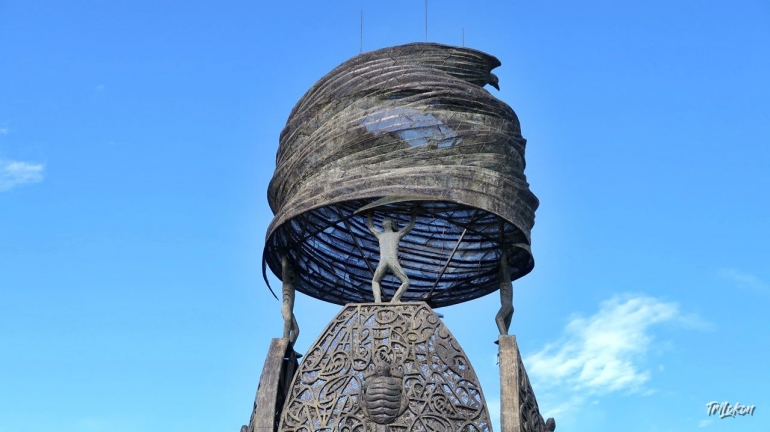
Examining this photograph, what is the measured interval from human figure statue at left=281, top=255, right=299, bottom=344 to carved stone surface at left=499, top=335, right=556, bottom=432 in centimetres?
323

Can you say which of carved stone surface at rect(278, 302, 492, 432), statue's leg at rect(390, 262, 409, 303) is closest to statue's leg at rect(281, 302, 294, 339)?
carved stone surface at rect(278, 302, 492, 432)

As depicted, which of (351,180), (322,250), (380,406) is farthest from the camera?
(322,250)

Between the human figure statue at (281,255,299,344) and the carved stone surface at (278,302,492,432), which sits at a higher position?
the human figure statue at (281,255,299,344)

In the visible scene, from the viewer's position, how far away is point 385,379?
18078mm

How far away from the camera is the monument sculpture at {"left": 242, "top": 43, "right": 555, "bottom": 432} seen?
718 inches

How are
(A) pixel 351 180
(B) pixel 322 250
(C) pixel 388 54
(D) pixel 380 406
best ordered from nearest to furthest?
(D) pixel 380 406, (A) pixel 351 180, (C) pixel 388 54, (B) pixel 322 250

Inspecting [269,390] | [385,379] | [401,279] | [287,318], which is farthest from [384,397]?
[287,318]

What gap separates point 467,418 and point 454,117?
15.0 feet

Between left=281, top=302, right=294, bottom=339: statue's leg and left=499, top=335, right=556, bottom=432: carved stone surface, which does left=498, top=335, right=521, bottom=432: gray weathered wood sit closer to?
left=499, top=335, right=556, bottom=432: carved stone surface

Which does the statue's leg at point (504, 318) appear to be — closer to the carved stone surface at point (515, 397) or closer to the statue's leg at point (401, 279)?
the carved stone surface at point (515, 397)

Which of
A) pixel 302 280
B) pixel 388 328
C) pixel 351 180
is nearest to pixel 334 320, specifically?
pixel 388 328

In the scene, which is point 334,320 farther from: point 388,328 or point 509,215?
point 509,215

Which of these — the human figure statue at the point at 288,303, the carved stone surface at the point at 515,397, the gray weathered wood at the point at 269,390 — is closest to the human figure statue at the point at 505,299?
the carved stone surface at the point at 515,397

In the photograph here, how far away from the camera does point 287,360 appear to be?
1983 centimetres
